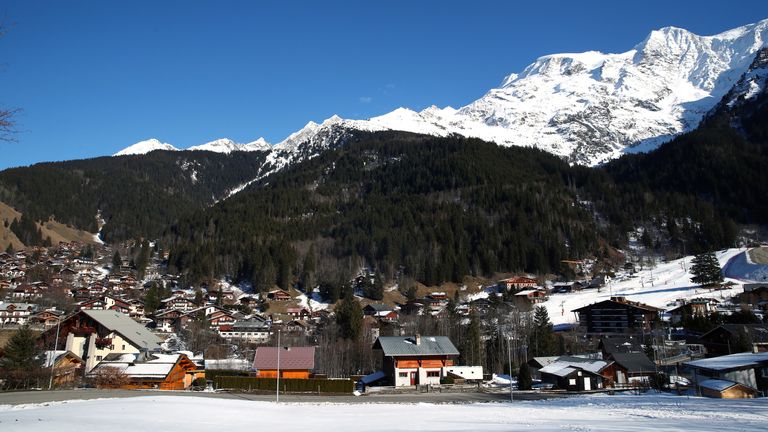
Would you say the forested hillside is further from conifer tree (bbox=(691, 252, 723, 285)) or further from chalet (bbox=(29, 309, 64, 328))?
chalet (bbox=(29, 309, 64, 328))

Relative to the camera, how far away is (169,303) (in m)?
115

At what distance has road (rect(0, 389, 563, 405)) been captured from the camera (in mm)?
35162

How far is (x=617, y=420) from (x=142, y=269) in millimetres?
147025

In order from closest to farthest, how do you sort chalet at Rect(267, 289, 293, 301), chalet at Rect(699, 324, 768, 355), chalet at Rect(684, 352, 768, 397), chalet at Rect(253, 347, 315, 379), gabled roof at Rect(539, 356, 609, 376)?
chalet at Rect(684, 352, 768, 397), gabled roof at Rect(539, 356, 609, 376), chalet at Rect(253, 347, 315, 379), chalet at Rect(699, 324, 768, 355), chalet at Rect(267, 289, 293, 301)

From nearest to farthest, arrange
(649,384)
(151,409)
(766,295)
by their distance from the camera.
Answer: (151,409)
(649,384)
(766,295)

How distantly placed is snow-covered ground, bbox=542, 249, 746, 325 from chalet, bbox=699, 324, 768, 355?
1277 inches

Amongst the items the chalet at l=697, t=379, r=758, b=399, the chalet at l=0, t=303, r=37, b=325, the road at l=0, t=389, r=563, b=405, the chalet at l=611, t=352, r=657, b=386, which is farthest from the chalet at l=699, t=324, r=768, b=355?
the chalet at l=0, t=303, r=37, b=325

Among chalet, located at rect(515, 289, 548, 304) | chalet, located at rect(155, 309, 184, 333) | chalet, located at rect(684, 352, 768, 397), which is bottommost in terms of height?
chalet, located at rect(684, 352, 768, 397)

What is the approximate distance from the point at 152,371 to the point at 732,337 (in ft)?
212

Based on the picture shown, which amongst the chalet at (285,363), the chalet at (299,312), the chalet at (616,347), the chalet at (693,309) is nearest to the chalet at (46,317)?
the chalet at (299,312)

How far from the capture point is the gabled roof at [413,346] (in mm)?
60978

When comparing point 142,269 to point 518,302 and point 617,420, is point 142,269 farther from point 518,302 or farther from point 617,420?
point 617,420

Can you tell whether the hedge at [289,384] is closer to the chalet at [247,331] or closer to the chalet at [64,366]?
the chalet at [64,366]

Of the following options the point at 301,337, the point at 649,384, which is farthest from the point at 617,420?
the point at 301,337
